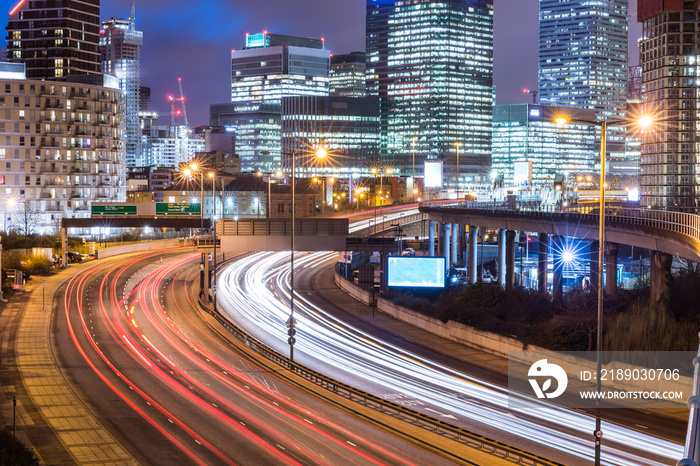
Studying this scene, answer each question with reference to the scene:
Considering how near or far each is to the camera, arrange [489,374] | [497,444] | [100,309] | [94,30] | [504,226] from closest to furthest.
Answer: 1. [497,444]
2. [489,374]
3. [100,309]
4. [504,226]
5. [94,30]

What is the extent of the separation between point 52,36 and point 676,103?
391ft

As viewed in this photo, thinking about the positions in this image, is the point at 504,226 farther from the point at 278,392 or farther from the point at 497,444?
the point at 497,444

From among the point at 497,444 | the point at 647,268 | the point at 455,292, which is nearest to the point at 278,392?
the point at 497,444

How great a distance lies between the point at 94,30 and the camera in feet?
549

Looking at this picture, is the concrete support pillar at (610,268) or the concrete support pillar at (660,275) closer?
the concrete support pillar at (660,275)

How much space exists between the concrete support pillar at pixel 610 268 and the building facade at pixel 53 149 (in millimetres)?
94857

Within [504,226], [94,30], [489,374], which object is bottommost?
[489,374]

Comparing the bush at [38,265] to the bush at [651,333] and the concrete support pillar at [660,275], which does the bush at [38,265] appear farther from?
the bush at [651,333]

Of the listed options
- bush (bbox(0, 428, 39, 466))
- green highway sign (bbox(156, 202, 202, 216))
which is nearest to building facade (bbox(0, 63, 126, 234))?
green highway sign (bbox(156, 202, 202, 216))

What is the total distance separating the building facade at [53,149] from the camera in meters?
128

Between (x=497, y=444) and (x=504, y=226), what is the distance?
168 feet

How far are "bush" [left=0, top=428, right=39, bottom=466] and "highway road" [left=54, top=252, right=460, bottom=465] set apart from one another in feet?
13.0

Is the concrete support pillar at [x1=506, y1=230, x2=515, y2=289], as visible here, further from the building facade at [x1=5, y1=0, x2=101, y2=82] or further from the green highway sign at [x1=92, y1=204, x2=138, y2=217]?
the building facade at [x1=5, y1=0, x2=101, y2=82]

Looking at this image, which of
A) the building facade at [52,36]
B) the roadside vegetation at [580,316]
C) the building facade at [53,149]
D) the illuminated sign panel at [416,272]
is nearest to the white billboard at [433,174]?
the illuminated sign panel at [416,272]
